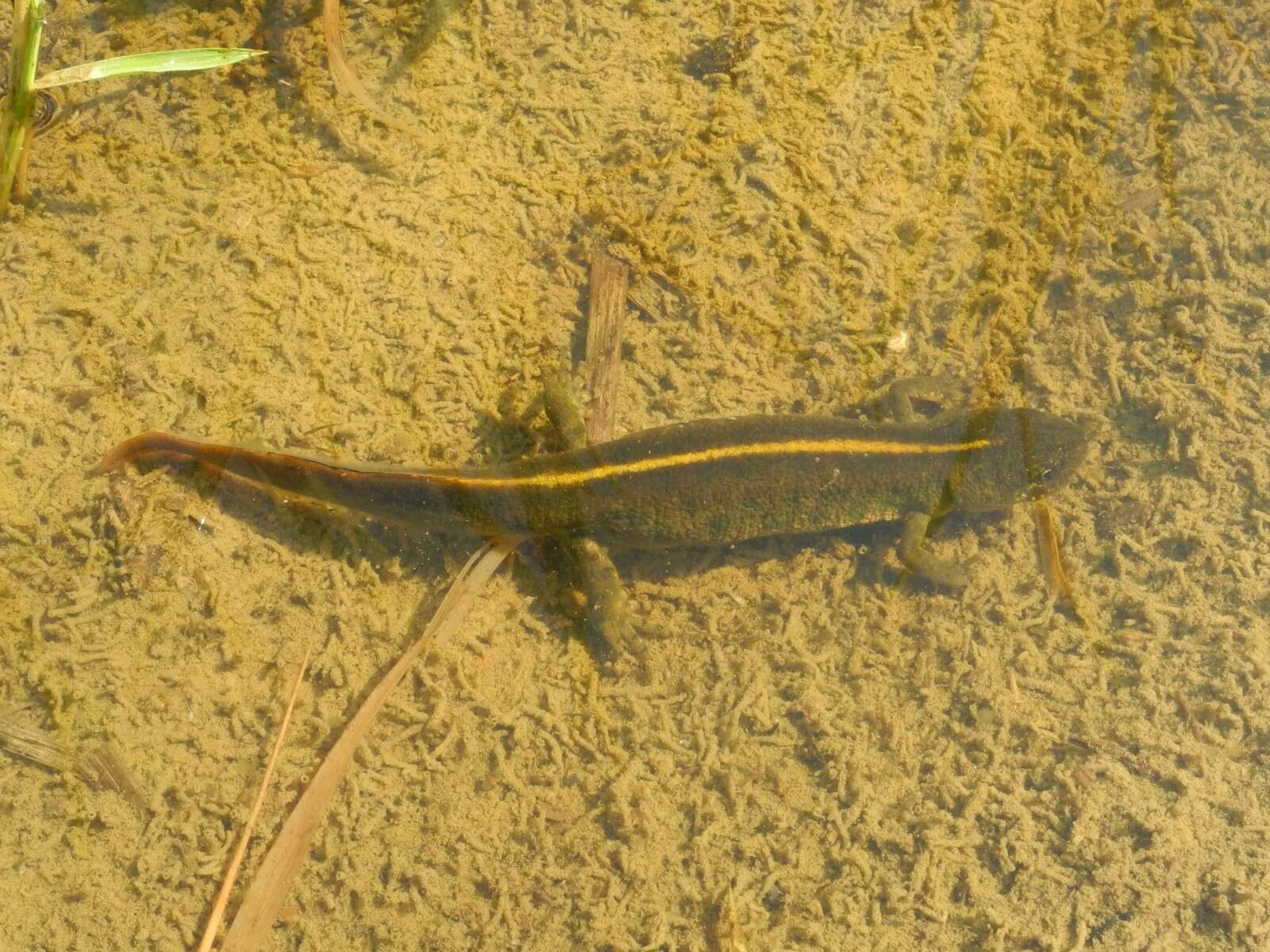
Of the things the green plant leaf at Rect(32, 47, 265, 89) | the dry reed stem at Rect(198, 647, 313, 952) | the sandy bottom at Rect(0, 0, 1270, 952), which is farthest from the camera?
the green plant leaf at Rect(32, 47, 265, 89)

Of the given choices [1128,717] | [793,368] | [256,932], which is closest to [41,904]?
[256,932]

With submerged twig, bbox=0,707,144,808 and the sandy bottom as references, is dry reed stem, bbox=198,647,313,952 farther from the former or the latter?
submerged twig, bbox=0,707,144,808

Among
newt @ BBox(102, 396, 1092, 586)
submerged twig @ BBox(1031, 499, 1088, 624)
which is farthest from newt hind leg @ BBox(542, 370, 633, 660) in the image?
submerged twig @ BBox(1031, 499, 1088, 624)

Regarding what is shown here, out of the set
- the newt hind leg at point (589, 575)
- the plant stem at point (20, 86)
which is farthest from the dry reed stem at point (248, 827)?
the plant stem at point (20, 86)

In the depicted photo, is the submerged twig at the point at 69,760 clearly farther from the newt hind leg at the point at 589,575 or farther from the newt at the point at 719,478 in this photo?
the newt hind leg at the point at 589,575

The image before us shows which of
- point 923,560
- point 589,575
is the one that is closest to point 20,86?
point 589,575

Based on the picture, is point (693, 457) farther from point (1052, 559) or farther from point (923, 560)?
point (1052, 559)
